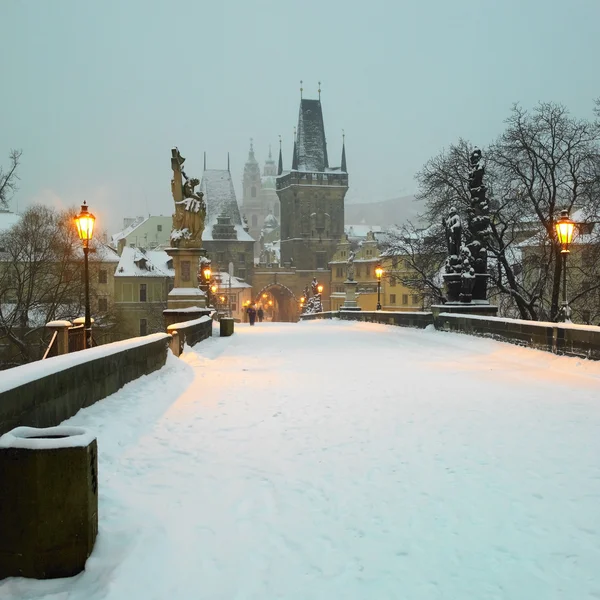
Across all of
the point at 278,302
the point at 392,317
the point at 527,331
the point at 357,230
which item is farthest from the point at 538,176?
the point at 357,230

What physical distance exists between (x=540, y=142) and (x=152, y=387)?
27335 millimetres

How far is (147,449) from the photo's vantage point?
6.52 meters

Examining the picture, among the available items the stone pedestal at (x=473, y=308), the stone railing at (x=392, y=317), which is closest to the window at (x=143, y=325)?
the stone railing at (x=392, y=317)

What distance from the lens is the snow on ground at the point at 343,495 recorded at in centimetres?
379

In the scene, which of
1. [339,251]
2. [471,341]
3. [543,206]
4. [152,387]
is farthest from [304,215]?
[152,387]

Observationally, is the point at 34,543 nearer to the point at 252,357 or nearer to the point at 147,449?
the point at 147,449

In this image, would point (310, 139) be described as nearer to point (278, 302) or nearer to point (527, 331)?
point (278, 302)

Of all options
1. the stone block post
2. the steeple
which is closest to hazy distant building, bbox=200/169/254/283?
the steeple

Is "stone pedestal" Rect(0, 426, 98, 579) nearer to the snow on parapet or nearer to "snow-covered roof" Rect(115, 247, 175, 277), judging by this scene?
the snow on parapet

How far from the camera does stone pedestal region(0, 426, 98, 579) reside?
3785 mm

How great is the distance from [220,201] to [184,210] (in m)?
80.8

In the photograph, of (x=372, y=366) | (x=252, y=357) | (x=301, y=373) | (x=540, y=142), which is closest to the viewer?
(x=301, y=373)

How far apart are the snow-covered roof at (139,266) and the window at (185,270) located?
5102cm

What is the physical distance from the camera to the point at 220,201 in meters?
101
